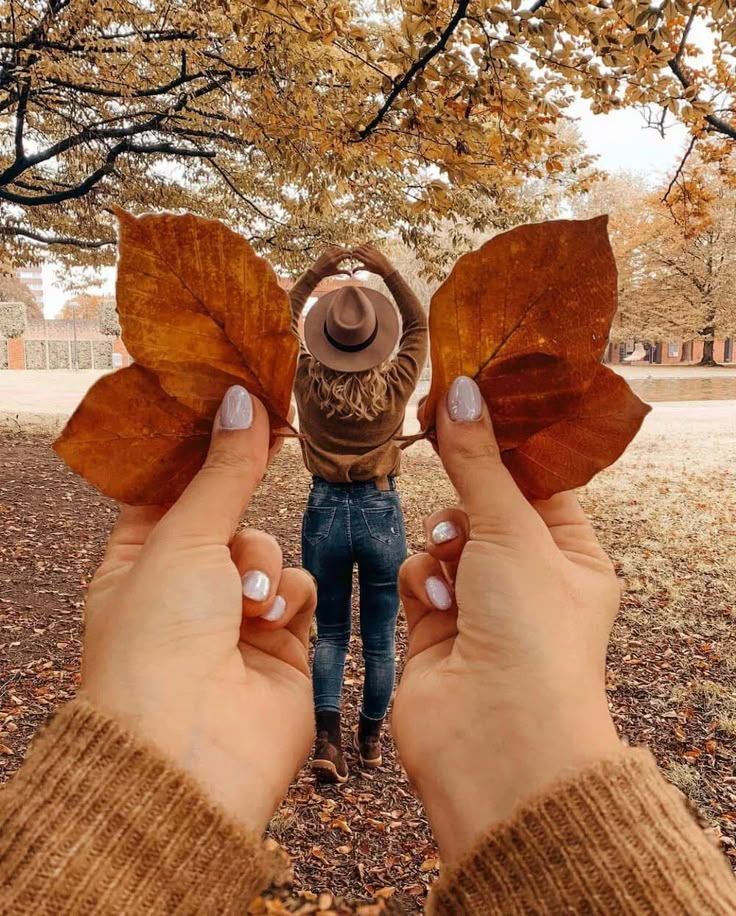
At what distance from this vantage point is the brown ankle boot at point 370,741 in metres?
3.35

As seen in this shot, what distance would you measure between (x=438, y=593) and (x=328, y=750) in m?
2.42

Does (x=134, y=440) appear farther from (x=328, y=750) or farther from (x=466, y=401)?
(x=328, y=750)

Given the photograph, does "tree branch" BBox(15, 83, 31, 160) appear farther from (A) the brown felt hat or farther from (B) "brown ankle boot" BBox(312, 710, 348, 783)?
(B) "brown ankle boot" BBox(312, 710, 348, 783)

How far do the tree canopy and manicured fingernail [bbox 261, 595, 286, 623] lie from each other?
38.7 inches

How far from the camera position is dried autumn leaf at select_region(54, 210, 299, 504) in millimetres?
917

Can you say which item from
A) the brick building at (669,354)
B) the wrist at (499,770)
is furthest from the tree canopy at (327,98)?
the brick building at (669,354)

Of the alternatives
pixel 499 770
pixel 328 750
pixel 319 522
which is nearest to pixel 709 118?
pixel 319 522

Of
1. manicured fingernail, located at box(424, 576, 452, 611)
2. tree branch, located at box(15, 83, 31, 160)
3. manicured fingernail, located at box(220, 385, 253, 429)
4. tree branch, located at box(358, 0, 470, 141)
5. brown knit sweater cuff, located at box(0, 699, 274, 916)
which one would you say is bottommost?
brown knit sweater cuff, located at box(0, 699, 274, 916)

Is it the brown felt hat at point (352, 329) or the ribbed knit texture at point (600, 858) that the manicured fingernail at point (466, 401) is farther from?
the brown felt hat at point (352, 329)

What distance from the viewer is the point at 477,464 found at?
102 centimetres

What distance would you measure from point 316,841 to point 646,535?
5770 mm

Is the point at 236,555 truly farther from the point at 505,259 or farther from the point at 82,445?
the point at 505,259

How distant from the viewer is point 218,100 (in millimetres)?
6465

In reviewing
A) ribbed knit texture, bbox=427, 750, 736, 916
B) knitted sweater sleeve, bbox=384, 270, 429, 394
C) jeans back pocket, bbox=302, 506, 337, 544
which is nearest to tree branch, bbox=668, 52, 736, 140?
knitted sweater sleeve, bbox=384, 270, 429, 394
